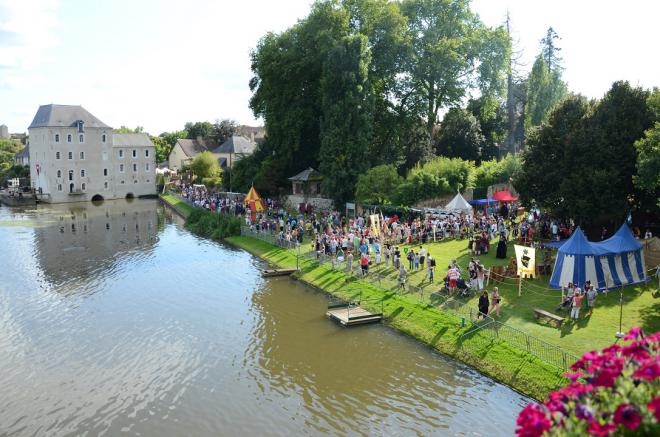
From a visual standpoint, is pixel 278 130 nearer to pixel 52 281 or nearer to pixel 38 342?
pixel 52 281

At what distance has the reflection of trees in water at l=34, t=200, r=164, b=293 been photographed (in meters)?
34.2

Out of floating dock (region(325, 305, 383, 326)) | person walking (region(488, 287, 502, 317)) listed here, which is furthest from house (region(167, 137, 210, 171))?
person walking (region(488, 287, 502, 317))

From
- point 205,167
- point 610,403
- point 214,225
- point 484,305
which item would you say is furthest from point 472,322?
point 205,167

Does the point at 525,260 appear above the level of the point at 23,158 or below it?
below

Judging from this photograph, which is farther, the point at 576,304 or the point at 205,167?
the point at 205,167

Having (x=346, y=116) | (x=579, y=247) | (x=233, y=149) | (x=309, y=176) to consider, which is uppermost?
(x=233, y=149)

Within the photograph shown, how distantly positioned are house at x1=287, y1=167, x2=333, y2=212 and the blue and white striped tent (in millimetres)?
30955

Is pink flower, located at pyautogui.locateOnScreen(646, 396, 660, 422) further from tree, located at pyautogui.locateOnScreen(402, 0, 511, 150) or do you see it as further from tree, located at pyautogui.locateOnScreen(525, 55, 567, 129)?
tree, located at pyautogui.locateOnScreen(525, 55, 567, 129)

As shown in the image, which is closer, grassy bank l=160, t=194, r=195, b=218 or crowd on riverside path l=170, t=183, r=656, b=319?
crowd on riverside path l=170, t=183, r=656, b=319

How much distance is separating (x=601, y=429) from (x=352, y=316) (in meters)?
16.6

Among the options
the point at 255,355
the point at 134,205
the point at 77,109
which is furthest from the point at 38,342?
the point at 77,109

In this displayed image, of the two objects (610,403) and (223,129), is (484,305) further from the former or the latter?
(223,129)

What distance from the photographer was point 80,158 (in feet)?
264

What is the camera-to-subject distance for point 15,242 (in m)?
45.2
